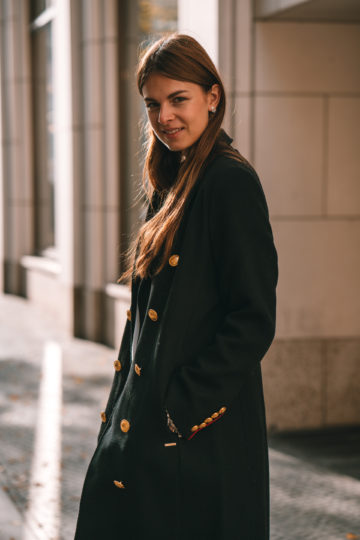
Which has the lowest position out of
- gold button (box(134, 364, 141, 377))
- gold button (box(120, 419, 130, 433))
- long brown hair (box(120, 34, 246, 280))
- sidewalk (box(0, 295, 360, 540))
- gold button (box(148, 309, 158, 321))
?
sidewalk (box(0, 295, 360, 540))

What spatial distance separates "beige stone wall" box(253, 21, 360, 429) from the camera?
5926 mm

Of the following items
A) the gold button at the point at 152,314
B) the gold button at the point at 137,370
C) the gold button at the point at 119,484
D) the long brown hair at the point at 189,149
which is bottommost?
the gold button at the point at 119,484

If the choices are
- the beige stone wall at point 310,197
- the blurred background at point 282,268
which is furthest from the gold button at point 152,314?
the beige stone wall at point 310,197

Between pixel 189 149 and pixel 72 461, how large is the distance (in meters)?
3.62

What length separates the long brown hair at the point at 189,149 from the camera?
213 cm

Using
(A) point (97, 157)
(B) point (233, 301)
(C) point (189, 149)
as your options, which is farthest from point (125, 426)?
(A) point (97, 157)

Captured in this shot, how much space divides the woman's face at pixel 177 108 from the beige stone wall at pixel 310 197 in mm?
3737

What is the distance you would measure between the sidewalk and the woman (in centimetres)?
214

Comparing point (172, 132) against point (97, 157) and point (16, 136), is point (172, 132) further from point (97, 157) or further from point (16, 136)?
point (16, 136)

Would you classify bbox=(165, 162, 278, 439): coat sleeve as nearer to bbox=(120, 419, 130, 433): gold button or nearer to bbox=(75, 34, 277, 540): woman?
bbox=(75, 34, 277, 540): woman

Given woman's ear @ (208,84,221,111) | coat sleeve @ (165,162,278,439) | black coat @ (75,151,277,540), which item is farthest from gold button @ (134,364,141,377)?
woman's ear @ (208,84,221,111)

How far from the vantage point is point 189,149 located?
2.23 m

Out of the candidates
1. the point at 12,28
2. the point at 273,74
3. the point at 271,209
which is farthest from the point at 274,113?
the point at 12,28

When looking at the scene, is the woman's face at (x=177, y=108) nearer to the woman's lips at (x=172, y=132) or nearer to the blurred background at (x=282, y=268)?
the woman's lips at (x=172, y=132)
